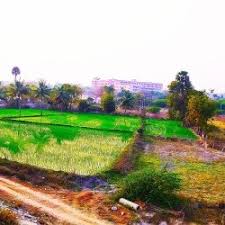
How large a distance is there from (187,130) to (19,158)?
25365mm

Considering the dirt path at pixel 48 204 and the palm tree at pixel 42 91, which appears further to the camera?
the palm tree at pixel 42 91

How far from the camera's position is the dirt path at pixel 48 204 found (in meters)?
14.5

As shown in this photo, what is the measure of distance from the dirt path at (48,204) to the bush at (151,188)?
237cm

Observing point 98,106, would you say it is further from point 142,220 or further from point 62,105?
point 142,220

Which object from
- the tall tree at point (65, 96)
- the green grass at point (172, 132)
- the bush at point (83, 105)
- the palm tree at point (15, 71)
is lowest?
the green grass at point (172, 132)

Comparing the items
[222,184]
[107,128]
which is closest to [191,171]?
[222,184]

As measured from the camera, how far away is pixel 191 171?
2344 centimetres

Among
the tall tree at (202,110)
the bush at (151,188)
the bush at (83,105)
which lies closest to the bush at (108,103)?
Answer: the bush at (83,105)

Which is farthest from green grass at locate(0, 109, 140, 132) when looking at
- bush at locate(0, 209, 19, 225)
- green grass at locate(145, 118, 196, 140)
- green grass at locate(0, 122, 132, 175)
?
bush at locate(0, 209, 19, 225)

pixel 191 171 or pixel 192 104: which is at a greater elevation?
pixel 192 104

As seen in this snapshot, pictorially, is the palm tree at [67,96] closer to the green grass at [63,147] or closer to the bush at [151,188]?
the green grass at [63,147]

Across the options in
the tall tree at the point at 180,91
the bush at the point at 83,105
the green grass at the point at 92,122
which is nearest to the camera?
the green grass at the point at 92,122

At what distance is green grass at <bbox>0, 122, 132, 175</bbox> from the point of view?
22766 mm

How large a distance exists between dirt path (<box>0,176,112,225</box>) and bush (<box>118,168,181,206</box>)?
7.77 feet
